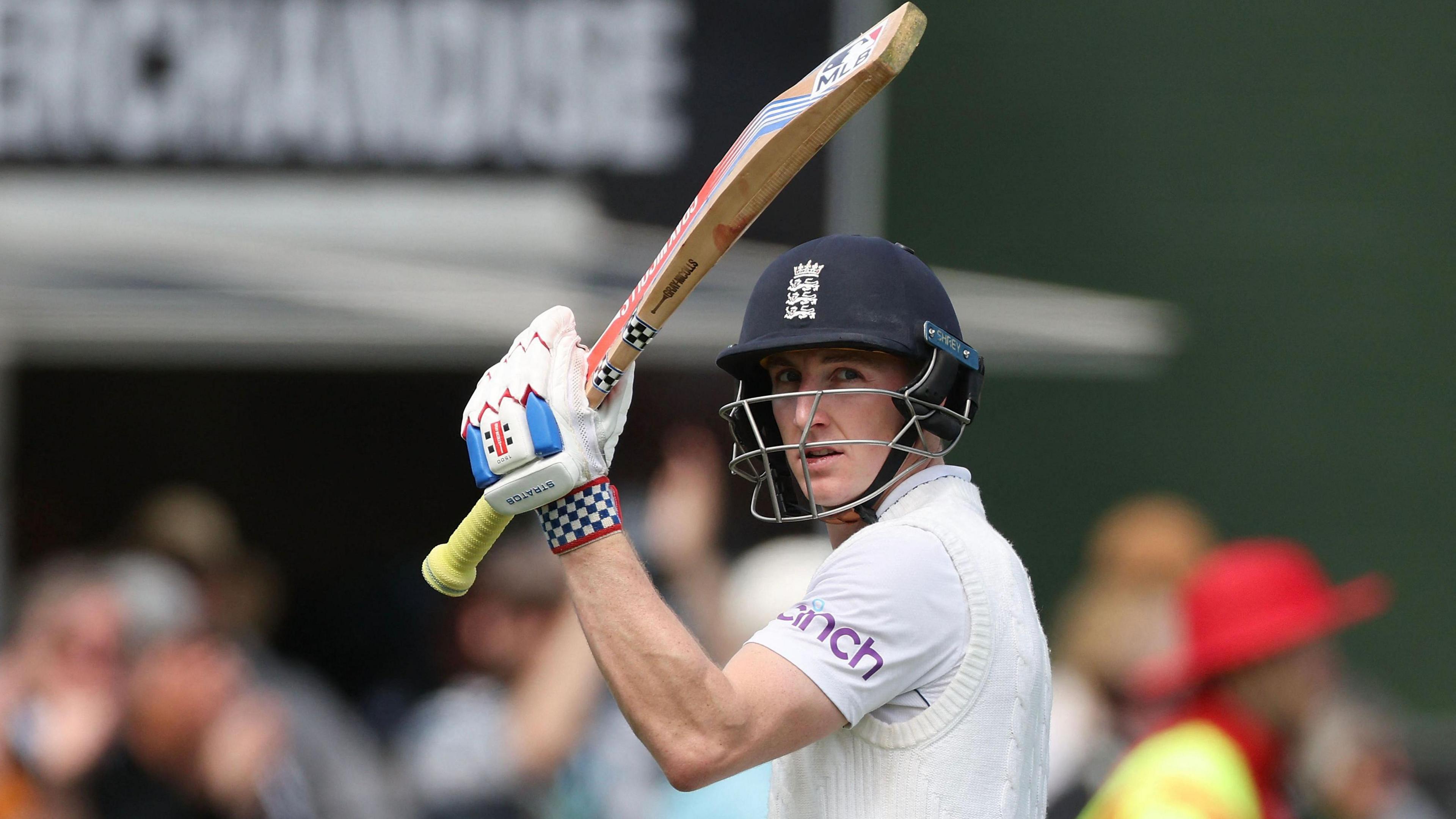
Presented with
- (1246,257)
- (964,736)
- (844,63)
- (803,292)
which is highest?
(844,63)

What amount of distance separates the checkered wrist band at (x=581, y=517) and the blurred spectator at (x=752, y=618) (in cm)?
193

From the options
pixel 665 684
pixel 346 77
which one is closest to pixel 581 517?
pixel 665 684

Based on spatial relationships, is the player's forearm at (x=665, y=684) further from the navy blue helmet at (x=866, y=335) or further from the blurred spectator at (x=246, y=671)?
the blurred spectator at (x=246, y=671)

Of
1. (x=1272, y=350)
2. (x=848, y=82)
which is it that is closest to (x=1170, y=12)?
(x=1272, y=350)

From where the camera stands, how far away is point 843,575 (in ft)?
8.11

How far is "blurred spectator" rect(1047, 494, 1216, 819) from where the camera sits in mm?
4648

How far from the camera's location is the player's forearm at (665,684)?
227 cm

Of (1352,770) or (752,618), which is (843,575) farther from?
(1352,770)

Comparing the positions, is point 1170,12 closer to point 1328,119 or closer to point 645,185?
point 1328,119

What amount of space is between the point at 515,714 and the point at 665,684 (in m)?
3.24

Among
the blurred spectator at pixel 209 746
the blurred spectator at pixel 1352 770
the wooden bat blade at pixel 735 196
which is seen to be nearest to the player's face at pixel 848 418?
the wooden bat blade at pixel 735 196

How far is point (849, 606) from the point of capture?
95.0 inches

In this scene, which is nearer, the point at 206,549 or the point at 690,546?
the point at 690,546

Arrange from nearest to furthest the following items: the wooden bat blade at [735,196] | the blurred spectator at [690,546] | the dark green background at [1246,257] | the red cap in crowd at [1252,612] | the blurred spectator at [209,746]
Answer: the wooden bat blade at [735,196], the red cap in crowd at [1252,612], the blurred spectator at [209,746], the blurred spectator at [690,546], the dark green background at [1246,257]
